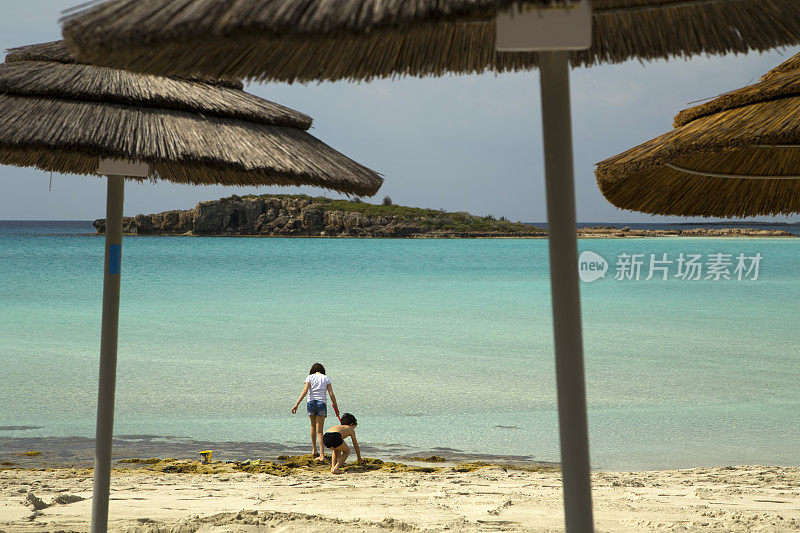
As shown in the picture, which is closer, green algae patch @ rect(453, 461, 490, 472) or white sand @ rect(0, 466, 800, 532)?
white sand @ rect(0, 466, 800, 532)

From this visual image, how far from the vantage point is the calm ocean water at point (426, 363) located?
8727 millimetres

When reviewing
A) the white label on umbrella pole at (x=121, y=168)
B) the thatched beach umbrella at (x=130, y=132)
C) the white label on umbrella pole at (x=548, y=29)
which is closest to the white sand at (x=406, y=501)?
the thatched beach umbrella at (x=130, y=132)

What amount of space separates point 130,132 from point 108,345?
1045 mm

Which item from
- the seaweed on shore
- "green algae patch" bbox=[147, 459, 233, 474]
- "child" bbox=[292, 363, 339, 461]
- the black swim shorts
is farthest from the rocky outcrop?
the black swim shorts

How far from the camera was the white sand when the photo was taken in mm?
4246

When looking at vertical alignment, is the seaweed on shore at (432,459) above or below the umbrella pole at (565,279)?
below

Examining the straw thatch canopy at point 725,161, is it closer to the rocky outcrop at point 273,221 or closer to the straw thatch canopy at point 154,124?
the straw thatch canopy at point 154,124

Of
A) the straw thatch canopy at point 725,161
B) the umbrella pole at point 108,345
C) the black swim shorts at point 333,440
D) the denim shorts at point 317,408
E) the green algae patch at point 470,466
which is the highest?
the straw thatch canopy at point 725,161

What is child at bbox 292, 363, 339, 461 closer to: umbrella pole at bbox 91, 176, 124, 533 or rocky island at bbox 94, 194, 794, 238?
umbrella pole at bbox 91, 176, 124, 533

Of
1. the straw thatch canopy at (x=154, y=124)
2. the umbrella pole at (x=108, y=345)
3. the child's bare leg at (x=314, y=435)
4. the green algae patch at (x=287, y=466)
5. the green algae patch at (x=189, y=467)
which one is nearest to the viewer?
the straw thatch canopy at (x=154, y=124)

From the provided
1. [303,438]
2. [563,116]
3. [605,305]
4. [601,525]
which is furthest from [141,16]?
[605,305]

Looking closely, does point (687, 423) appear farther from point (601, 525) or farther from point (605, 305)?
point (605, 305)

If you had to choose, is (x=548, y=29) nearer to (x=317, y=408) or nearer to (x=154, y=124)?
(x=154, y=124)

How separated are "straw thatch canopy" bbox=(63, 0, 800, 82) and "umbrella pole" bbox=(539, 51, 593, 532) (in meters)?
0.26
